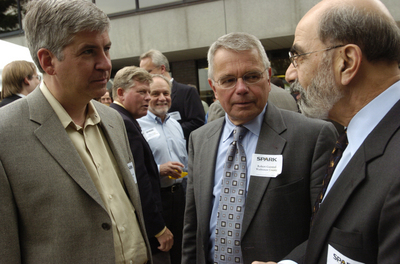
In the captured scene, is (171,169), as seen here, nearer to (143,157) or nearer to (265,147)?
(143,157)

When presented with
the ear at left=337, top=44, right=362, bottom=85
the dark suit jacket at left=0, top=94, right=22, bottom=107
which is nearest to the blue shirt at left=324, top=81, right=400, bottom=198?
the ear at left=337, top=44, right=362, bottom=85

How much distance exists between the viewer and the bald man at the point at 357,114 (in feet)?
3.22

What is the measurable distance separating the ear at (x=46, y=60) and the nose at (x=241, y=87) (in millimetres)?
1082

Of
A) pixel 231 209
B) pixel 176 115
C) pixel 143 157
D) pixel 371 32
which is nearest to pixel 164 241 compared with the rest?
pixel 143 157

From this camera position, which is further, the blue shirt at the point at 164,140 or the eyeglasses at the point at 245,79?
the blue shirt at the point at 164,140

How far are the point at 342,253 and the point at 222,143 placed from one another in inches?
44.5

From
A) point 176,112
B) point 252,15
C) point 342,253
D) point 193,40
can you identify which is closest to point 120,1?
point 193,40

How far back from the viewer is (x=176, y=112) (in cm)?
454

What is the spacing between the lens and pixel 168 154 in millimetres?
3535

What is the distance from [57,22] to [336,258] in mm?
1638

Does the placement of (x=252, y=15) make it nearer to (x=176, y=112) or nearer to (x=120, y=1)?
(x=120, y=1)

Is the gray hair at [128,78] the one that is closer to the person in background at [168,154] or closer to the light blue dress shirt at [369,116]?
the person in background at [168,154]

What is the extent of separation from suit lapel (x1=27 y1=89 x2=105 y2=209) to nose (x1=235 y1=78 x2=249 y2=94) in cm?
104

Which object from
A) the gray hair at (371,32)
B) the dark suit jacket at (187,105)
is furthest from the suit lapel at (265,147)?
the dark suit jacket at (187,105)
